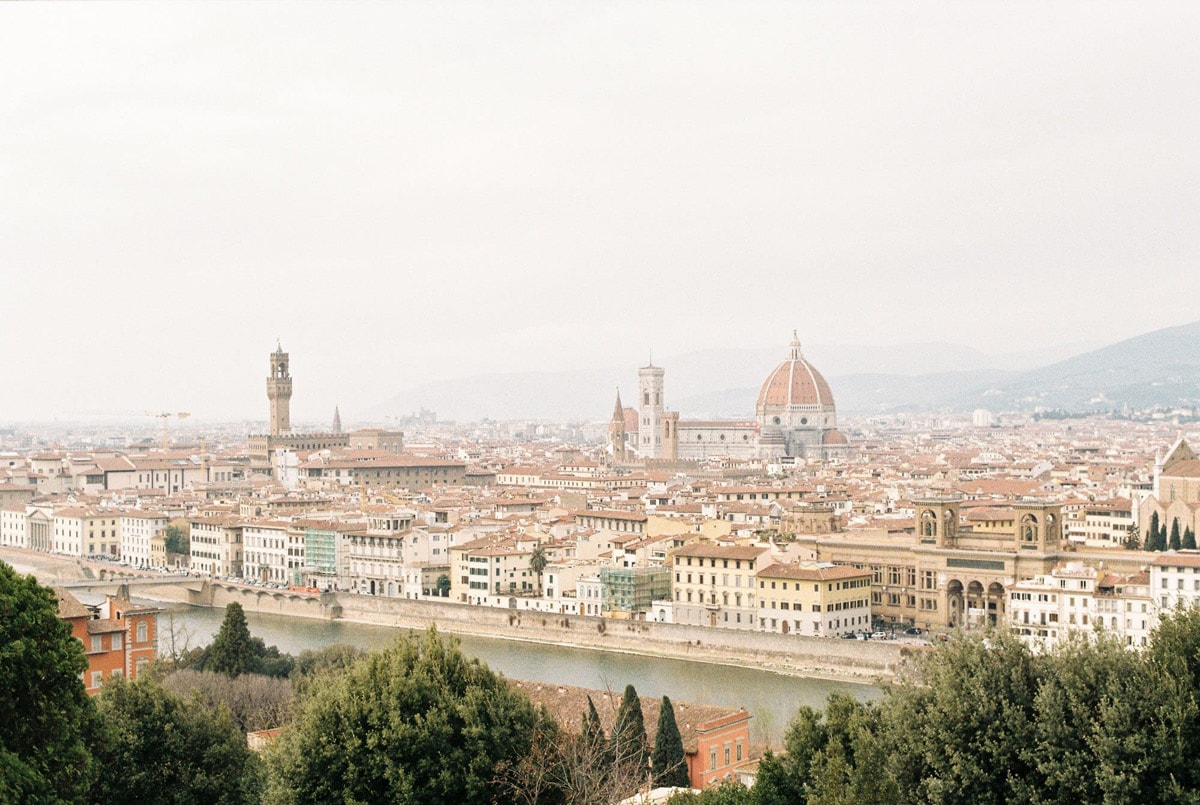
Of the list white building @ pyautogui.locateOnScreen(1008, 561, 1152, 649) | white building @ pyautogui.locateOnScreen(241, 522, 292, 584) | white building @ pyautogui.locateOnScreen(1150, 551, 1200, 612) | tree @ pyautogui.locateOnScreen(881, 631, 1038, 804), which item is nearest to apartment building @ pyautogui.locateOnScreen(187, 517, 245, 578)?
white building @ pyautogui.locateOnScreen(241, 522, 292, 584)

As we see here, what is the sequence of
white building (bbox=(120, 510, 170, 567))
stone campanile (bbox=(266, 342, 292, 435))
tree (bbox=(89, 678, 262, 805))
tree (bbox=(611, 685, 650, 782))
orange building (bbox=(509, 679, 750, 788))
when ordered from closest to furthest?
tree (bbox=(89, 678, 262, 805)) → tree (bbox=(611, 685, 650, 782)) → orange building (bbox=(509, 679, 750, 788)) → white building (bbox=(120, 510, 170, 567)) → stone campanile (bbox=(266, 342, 292, 435))

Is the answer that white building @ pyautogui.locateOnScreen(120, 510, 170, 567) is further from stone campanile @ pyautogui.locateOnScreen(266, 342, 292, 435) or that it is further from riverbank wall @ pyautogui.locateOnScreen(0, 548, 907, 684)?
stone campanile @ pyautogui.locateOnScreen(266, 342, 292, 435)

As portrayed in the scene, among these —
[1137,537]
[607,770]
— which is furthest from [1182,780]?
[1137,537]

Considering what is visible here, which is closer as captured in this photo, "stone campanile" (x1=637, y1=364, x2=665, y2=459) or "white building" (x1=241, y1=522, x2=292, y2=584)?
"white building" (x1=241, y1=522, x2=292, y2=584)

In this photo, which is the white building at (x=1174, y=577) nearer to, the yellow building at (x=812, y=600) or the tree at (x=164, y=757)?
the yellow building at (x=812, y=600)

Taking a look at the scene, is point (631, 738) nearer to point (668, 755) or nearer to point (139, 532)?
point (668, 755)

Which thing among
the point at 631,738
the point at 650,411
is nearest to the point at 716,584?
the point at 631,738
